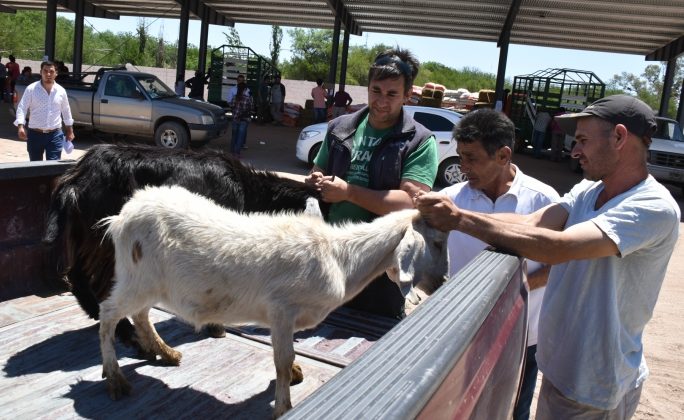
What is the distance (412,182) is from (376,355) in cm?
209

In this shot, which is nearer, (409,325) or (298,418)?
(298,418)

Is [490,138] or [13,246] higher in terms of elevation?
[490,138]

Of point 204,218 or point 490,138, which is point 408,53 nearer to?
point 490,138

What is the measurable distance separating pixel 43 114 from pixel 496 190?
8.05m

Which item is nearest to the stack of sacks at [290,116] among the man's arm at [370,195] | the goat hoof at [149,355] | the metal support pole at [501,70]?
the metal support pole at [501,70]

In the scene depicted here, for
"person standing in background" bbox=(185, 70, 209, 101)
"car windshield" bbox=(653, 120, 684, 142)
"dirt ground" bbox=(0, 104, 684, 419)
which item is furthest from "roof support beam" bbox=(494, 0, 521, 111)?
"person standing in background" bbox=(185, 70, 209, 101)

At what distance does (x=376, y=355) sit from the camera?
141 centimetres

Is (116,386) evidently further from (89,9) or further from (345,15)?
(89,9)

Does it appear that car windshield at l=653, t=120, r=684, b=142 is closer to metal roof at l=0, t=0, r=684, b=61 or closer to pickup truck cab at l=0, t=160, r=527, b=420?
metal roof at l=0, t=0, r=684, b=61

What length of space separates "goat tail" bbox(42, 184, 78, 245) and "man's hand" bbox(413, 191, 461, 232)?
2.22 m

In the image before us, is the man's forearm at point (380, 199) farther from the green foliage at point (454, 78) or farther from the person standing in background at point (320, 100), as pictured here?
the green foliage at point (454, 78)

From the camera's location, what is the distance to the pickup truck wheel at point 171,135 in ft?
53.7

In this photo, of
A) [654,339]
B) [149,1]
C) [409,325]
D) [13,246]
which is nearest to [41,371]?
[13,246]

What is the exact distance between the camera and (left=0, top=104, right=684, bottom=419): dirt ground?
5121 millimetres
